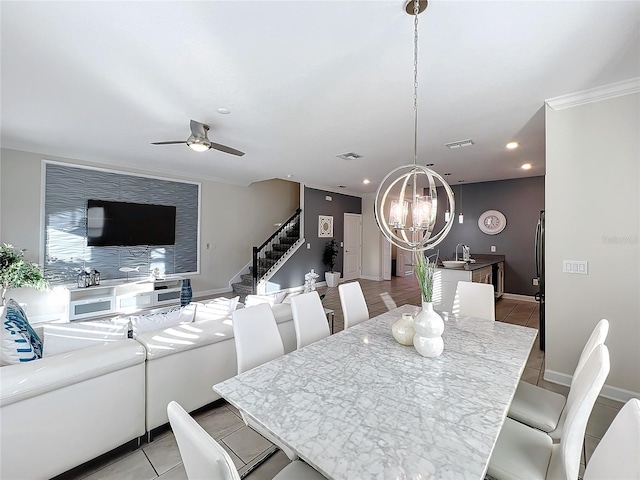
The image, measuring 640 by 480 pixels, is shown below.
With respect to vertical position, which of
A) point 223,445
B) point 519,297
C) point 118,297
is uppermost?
point 118,297

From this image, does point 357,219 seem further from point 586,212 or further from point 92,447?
point 92,447

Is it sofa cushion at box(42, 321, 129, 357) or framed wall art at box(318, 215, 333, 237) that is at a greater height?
framed wall art at box(318, 215, 333, 237)

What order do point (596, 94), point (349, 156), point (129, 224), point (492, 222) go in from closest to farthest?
point (596, 94), point (349, 156), point (129, 224), point (492, 222)

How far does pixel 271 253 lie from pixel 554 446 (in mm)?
6871

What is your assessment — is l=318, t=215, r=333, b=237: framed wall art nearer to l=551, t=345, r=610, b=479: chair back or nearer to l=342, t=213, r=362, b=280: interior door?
l=342, t=213, r=362, b=280: interior door

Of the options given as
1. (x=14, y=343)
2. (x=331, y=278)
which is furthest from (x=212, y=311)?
(x=331, y=278)

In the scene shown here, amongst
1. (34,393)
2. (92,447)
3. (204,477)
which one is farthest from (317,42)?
(92,447)

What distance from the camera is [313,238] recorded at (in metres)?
7.77

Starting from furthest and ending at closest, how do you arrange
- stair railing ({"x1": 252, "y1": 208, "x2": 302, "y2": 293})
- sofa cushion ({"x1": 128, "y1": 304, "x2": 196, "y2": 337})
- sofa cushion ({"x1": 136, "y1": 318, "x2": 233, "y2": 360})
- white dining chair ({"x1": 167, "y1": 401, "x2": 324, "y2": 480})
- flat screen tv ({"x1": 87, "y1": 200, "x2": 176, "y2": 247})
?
stair railing ({"x1": 252, "y1": 208, "x2": 302, "y2": 293})
flat screen tv ({"x1": 87, "y1": 200, "x2": 176, "y2": 247})
sofa cushion ({"x1": 128, "y1": 304, "x2": 196, "y2": 337})
sofa cushion ({"x1": 136, "y1": 318, "x2": 233, "y2": 360})
white dining chair ({"x1": 167, "y1": 401, "x2": 324, "y2": 480})

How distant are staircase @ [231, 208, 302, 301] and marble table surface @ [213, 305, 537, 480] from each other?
5.06 m

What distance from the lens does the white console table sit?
4609 millimetres

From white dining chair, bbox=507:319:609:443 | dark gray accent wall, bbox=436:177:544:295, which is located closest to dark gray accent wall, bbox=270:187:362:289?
dark gray accent wall, bbox=436:177:544:295

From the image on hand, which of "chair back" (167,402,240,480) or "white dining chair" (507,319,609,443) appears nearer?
"chair back" (167,402,240,480)

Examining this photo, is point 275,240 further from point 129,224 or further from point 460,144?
point 460,144
